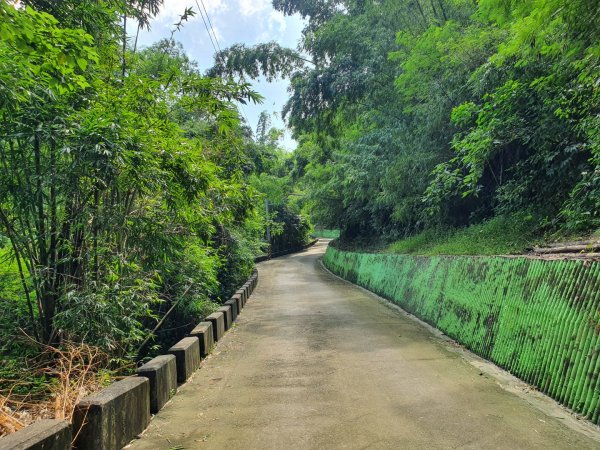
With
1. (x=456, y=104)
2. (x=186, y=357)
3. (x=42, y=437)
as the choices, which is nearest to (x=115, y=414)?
(x=42, y=437)

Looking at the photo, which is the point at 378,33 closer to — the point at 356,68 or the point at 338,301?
the point at 356,68

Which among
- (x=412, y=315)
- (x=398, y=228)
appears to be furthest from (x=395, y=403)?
(x=398, y=228)

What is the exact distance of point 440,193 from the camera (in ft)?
37.3

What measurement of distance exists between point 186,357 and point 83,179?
253 centimetres

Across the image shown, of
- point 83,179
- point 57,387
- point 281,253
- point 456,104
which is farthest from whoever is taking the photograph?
point 281,253

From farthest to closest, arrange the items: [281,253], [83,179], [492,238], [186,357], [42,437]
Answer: [281,253] < [492,238] < [186,357] < [83,179] < [42,437]

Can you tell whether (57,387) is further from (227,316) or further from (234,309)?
(234,309)

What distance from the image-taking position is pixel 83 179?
15.4ft

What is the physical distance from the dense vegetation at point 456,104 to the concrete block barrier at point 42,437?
544 centimetres

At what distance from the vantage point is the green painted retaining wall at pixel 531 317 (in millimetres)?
3988

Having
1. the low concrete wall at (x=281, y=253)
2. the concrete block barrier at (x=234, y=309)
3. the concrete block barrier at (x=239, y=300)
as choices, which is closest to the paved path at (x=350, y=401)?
the concrete block barrier at (x=234, y=309)

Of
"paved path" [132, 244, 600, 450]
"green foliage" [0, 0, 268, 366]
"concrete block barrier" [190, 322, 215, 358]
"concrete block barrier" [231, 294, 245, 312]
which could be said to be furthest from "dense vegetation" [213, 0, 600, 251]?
"concrete block barrier" [190, 322, 215, 358]

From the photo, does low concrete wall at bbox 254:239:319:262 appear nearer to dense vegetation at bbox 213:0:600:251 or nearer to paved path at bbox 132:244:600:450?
dense vegetation at bbox 213:0:600:251

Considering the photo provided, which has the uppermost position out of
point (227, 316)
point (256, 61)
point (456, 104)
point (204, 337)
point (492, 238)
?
point (256, 61)
